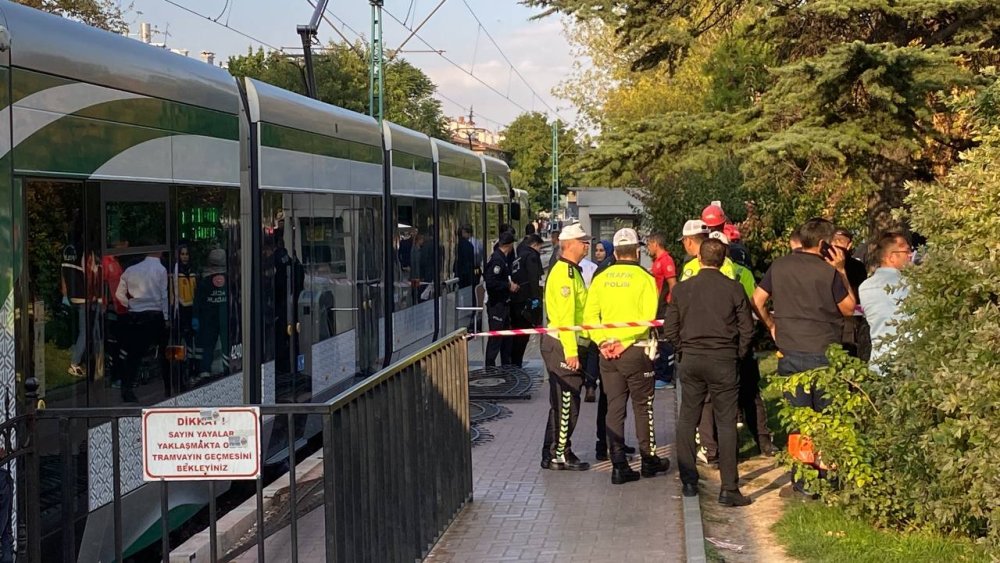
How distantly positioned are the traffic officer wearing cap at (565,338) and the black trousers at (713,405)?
3.82 ft

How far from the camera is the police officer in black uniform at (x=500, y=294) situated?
16922 millimetres

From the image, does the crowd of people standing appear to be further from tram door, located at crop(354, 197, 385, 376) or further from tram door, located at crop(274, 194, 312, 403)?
tram door, located at crop(354, 197, 385, 376)

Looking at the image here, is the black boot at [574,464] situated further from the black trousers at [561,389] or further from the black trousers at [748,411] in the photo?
the black trousers at [748,411]

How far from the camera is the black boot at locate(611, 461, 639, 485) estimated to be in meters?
9.52

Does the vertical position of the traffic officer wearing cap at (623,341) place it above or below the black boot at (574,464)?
above

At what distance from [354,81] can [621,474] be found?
60710mm

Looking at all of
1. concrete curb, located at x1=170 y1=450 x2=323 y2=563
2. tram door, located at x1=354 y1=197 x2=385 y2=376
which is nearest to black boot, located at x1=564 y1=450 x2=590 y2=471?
concrete curb, located at x1=170 y1=450 x2=323 y2=563

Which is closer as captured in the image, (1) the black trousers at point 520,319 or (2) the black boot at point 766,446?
(2) the black boot at point 766,446

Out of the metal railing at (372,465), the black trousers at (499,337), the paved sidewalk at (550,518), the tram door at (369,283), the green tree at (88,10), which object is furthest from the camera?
the green tree at (88,10)

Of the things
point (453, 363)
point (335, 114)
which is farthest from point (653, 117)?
point (453, 363)

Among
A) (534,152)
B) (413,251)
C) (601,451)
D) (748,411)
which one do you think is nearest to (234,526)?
(601,451)

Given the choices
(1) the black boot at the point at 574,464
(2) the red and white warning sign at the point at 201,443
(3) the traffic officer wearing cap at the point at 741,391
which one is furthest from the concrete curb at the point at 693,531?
(2) the red and white warning sign at the point at 201,443

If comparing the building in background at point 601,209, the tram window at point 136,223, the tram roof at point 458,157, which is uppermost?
the tram roof at point 458,157

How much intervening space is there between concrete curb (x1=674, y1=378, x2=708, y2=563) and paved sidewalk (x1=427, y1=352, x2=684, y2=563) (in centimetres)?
7
